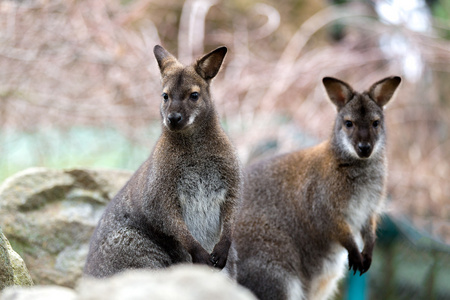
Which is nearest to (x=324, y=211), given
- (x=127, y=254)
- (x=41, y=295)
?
(x=127, y=254)

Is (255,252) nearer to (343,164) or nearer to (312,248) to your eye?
(312,248)

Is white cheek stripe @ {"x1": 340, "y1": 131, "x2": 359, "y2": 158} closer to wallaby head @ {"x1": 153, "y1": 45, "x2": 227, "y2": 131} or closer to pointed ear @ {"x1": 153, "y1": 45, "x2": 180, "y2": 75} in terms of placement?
wallaby head @ {"x1": 153, "y1": 45, "x2": 227, "y2": 131}

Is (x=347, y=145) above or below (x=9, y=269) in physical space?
above

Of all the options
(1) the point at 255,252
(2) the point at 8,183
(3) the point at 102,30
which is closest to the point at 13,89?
(3) the point at 102,30

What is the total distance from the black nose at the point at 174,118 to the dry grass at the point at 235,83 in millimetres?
3756

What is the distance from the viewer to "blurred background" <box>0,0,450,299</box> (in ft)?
23.5

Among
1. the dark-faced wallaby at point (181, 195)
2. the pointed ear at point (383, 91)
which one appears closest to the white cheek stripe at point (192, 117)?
the dark-faced wallaby at point (181, 195)

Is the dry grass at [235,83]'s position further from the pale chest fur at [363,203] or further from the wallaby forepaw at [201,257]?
the wallaby forepaw at [201,257]

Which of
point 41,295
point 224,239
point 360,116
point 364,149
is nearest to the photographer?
point 41,295

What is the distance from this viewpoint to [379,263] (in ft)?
23.6

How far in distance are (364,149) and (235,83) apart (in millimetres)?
3943

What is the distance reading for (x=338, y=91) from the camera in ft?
15.8

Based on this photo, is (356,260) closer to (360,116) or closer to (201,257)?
(360,116)

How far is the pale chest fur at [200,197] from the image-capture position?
3707mm
